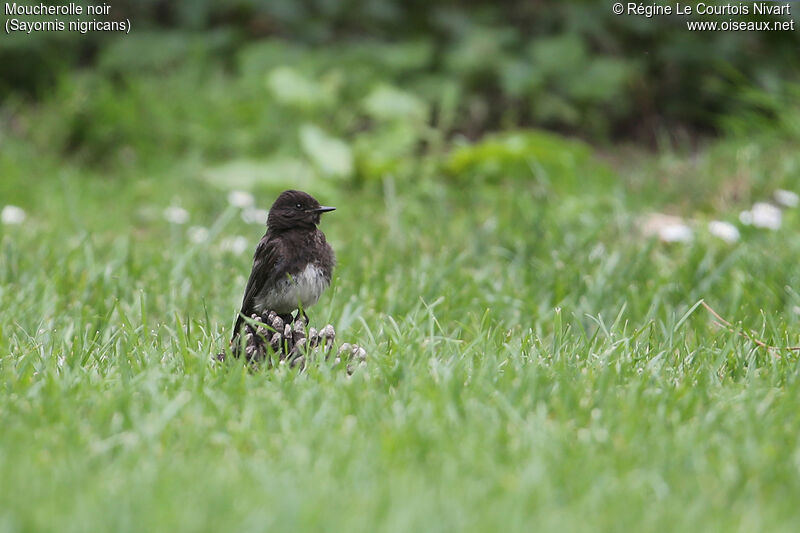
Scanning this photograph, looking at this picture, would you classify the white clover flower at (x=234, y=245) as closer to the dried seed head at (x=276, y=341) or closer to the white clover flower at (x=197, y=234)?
the white clover flower at (x=197, y=234)

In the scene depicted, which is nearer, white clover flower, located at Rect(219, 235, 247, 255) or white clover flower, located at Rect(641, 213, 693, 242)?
white clover flower, located at Rect(219, 235, 247, 255)

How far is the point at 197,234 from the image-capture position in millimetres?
4938

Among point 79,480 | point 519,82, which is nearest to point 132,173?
point 519,82

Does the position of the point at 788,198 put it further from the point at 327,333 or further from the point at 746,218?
the point at 327,333

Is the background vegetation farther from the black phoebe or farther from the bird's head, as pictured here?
the bird's head

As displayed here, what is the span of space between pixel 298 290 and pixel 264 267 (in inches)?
6.0

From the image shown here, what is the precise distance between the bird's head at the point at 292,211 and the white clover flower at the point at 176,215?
236cm

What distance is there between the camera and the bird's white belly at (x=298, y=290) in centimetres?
291

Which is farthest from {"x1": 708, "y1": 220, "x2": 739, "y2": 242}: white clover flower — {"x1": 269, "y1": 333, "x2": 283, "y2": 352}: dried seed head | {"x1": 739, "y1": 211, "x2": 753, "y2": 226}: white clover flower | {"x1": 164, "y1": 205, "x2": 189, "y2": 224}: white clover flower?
{"x1": 164, "y1": 205, "x2": 189, "y2": 224}: white clover flower

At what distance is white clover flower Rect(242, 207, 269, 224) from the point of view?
210 inches

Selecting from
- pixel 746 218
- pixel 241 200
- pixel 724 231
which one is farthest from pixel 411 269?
pixel 746 218

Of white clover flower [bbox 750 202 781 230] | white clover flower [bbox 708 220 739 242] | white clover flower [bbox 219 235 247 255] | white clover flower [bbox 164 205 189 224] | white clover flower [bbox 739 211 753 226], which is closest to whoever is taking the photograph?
white clover flower [bbox 219 235 247 255]

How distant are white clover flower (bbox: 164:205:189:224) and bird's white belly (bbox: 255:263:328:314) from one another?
94.3 inches

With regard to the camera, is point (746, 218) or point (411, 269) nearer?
point (411, 269)
